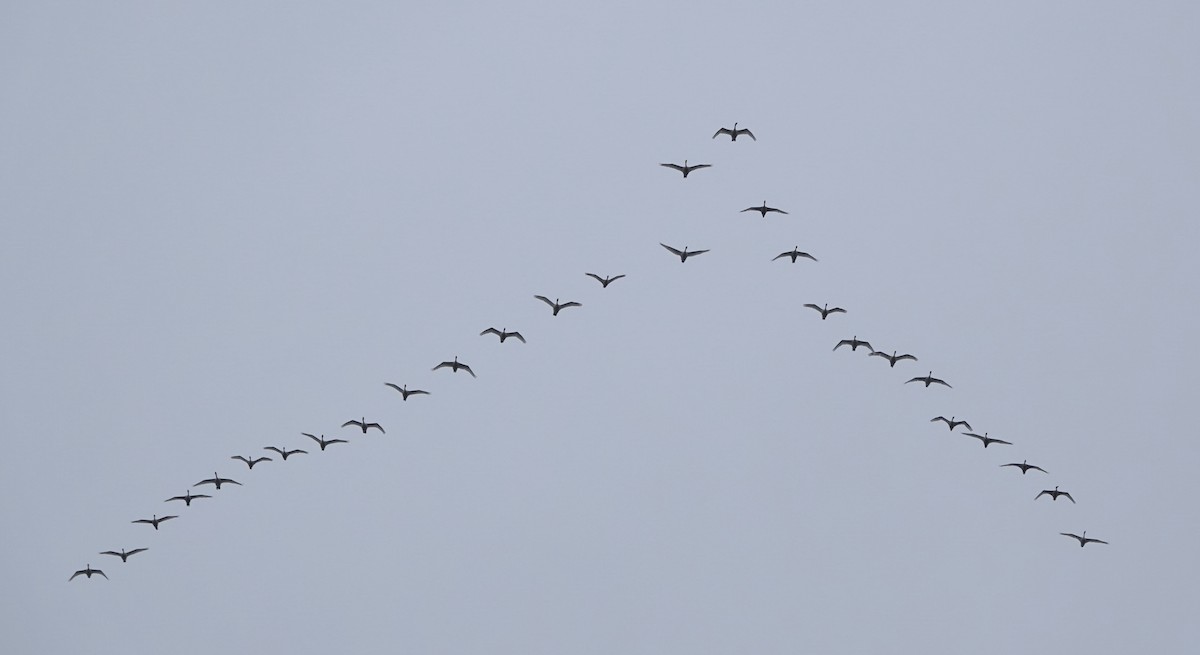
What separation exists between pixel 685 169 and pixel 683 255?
6774 millimetres

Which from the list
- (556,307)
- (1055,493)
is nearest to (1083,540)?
(1055,493)

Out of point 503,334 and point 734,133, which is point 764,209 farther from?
point 503,334

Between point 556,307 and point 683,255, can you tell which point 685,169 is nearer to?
point 683,255

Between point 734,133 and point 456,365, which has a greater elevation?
point 734,133

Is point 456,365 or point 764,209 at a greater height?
point 764,209

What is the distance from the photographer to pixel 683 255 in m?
118

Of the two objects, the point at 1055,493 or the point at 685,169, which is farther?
the point at 1055,493

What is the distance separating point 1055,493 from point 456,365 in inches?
2012

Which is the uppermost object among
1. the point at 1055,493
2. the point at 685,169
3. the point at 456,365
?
the point at 685,169

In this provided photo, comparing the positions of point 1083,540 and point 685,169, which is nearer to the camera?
point 685,169

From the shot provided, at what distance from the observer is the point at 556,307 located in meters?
122

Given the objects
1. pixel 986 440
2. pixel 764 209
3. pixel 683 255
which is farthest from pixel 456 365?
pixel 986 440

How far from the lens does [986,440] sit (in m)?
128

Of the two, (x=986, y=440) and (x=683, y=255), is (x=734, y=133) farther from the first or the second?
(x=986, y=440)
